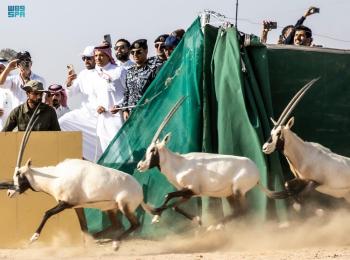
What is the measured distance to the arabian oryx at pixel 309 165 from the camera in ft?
39.5

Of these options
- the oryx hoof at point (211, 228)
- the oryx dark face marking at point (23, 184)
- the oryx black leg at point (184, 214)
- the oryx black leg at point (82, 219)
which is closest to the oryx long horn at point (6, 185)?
the oryx dark face marking at point (23, 184)

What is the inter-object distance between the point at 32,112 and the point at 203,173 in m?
2.18

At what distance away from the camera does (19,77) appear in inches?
578

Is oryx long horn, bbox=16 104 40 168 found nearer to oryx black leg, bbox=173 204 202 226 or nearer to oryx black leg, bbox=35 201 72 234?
oryx black leg, bbox=35 201 72 234

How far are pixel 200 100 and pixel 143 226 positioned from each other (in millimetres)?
1488

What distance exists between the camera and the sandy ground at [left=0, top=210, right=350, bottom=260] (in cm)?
1159

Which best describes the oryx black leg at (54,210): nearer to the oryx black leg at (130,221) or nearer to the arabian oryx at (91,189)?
the arabian oryx at (91,189)

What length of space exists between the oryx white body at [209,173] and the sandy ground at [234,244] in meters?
0.47


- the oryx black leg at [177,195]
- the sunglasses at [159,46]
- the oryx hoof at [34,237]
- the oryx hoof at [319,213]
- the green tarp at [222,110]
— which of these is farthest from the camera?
the sunglasses at [159,46]

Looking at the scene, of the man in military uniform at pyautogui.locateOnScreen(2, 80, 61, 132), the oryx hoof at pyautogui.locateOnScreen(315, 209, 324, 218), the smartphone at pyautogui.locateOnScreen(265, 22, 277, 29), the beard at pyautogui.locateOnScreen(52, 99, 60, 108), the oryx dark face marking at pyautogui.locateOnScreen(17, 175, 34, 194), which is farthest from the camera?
the beard at pyautogui.locateOnScreen(52, 99, 60, 108)

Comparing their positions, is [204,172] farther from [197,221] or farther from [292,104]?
[292,104]

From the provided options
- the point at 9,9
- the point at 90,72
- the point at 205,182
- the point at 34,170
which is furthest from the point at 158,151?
the point at 9,9

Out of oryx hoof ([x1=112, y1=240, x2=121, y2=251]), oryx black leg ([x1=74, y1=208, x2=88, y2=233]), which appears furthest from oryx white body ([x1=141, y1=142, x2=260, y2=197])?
oryx black leg ([x1=74, y1=208, x2=88, y2=233])

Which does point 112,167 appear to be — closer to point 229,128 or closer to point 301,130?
point 229,128
